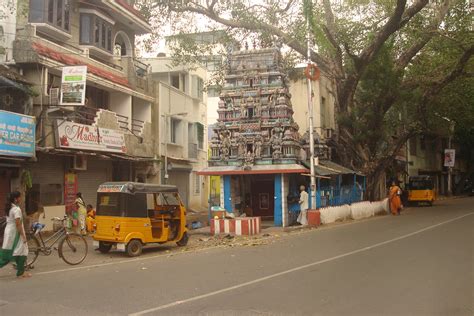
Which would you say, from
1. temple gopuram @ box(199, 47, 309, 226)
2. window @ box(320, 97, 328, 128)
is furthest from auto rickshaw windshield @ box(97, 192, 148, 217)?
window @ box(320, 97, 328, 128)

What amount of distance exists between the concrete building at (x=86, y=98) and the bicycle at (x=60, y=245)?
21.1 feet

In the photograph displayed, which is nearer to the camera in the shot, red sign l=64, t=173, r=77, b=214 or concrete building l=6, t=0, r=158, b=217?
concrete building l=6, t=0, r=158, b=217

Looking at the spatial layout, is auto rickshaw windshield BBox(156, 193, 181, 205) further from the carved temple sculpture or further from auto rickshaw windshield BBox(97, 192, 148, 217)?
the carved temple sculpture

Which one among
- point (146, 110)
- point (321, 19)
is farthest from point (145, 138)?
point (321, 19)

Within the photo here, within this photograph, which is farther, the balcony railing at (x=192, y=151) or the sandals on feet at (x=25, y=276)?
the balcony railing at (x=192, y=151)

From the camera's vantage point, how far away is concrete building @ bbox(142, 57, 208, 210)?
85.8ft

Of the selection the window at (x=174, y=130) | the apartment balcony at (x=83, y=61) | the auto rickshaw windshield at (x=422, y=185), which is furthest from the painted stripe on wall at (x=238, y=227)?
the auto rickshaw windshield at (x=422, y=185)

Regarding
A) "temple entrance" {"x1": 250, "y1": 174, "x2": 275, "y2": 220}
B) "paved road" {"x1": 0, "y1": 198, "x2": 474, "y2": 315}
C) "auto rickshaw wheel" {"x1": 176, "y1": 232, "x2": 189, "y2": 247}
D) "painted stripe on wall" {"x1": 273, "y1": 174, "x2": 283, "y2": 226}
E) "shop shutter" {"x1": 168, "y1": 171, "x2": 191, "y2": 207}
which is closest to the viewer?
"paved road" {"x1": 0, "y1": 198, "x2": 474, "y2": 315}

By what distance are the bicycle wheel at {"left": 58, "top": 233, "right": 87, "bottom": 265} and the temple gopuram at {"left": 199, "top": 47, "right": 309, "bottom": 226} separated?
10.5 meters

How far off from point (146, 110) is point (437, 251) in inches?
681

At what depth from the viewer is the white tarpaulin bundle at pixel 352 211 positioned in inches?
821

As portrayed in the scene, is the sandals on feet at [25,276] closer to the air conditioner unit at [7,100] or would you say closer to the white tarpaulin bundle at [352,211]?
the air conditioner unit at [7,100]

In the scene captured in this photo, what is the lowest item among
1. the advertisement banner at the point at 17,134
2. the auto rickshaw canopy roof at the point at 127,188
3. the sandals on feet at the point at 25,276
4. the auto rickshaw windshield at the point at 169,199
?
the sandals on feet at the point at 25,276

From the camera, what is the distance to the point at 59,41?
64.9ft
